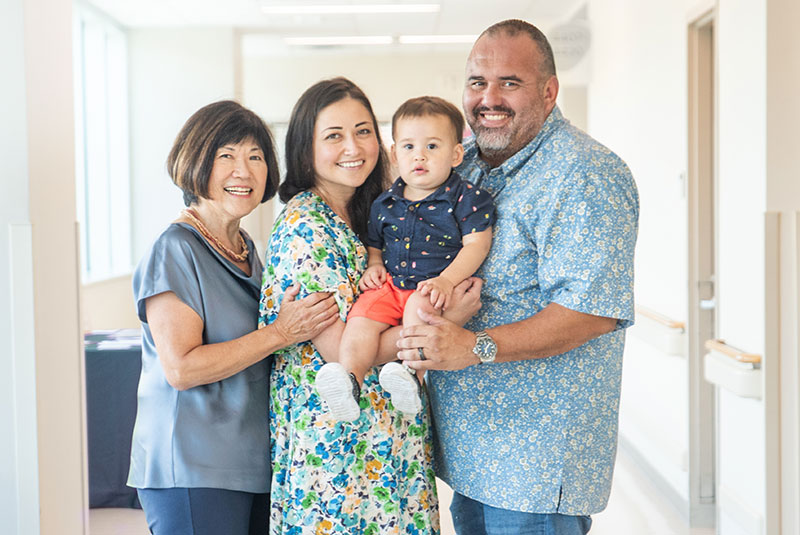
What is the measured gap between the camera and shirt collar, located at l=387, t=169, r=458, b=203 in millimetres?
1788

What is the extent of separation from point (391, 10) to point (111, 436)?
4736 millimetres

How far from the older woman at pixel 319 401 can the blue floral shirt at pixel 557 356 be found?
0.16m

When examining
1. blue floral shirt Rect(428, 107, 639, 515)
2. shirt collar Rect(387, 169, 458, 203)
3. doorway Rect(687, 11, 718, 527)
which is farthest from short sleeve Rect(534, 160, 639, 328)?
doorway Rect(687, 11, 718, 527)

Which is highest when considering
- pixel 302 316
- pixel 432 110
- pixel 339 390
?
pixel 432 110

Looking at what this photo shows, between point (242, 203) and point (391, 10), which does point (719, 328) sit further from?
point (391, 10)

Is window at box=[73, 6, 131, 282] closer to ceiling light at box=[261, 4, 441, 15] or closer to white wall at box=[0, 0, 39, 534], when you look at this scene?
ceiling light at box=[261, 4, 441, 15]

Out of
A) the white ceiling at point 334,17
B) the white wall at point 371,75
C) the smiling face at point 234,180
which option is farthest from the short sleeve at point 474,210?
the white wall at point 371,75

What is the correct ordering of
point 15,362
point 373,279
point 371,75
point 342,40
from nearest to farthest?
point 15,362 → point 373,279 → point 342,40 → point 371,75

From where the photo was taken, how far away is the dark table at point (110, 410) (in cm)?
377

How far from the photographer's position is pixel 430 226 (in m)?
1.78

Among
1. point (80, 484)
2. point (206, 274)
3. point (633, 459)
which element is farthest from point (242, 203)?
point (633, 459)

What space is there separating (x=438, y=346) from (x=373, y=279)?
248mm

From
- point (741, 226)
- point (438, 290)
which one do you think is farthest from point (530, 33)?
point (741, 226)

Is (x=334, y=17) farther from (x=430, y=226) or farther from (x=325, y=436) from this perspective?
(x=325, y=436)
